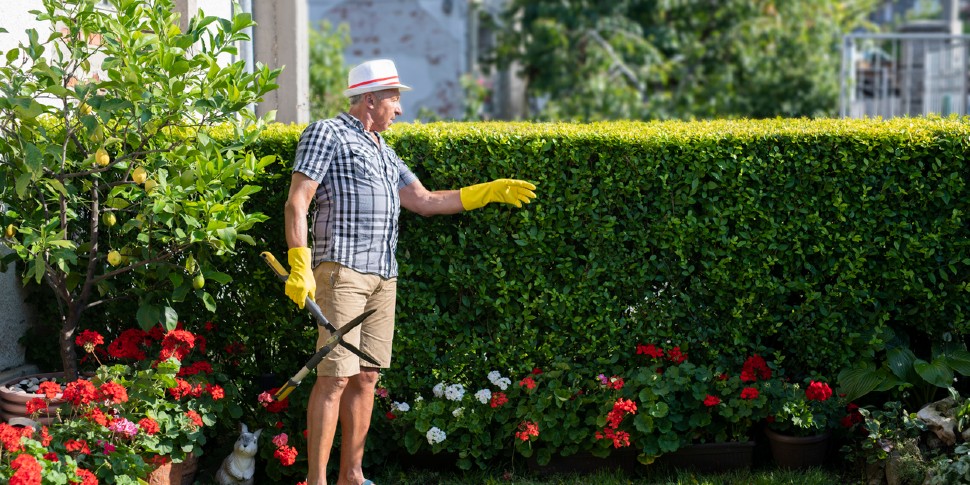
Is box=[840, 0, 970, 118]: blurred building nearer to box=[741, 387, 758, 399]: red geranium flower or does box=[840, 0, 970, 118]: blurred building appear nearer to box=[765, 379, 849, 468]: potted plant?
box=[765, 379, 849, 468]: potted plant

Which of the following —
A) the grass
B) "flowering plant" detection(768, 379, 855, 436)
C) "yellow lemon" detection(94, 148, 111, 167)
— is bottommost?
the grass

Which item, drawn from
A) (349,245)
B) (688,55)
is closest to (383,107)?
(349,245)

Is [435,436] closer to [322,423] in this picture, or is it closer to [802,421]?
[322,423]

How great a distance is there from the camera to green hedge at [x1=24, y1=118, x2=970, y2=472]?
463cm

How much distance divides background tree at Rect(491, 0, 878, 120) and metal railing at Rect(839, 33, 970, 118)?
41 centimetres

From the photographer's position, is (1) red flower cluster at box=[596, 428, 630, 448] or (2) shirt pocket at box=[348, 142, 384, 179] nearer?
(2) shirt pocket at box=[348, 142, 384, 179]

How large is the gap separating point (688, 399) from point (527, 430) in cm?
77

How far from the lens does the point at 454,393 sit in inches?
183

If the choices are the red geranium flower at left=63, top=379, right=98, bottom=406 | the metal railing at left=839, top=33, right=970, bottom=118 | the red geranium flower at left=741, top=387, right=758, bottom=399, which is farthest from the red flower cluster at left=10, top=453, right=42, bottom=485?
the metal railing at left=839, top=33, right=970, bottom=118

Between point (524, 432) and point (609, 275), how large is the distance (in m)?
0.81

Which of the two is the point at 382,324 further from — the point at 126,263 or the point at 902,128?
the point at 902,128

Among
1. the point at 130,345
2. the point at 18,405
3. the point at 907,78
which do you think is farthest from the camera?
the point at 907,78

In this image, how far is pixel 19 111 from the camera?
404 cm

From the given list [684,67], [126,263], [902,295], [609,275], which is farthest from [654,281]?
[684,67]
